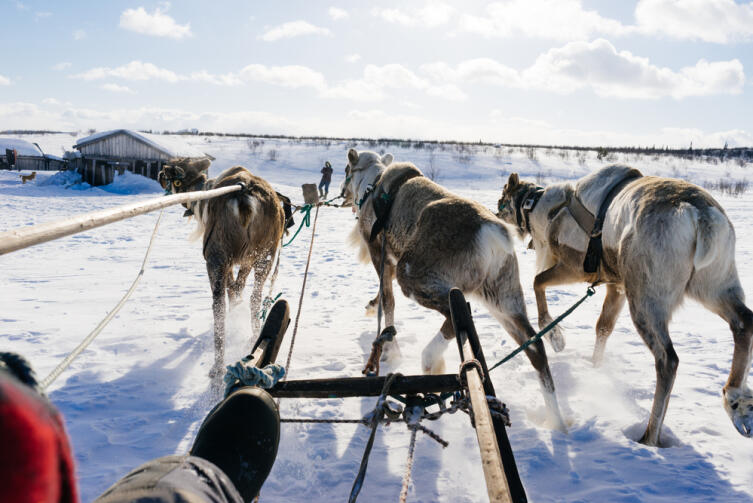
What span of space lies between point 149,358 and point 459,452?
3.06 metres

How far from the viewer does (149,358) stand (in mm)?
4203

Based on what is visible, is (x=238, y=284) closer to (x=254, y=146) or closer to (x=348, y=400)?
(x=348, y=400)

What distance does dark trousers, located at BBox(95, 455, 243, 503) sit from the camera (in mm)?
978

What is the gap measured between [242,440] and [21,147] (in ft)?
151

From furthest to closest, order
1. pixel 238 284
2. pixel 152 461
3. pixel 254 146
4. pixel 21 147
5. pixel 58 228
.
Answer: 1. pixel 254 146
2. pixel 21 147
3. pixel 238 284
4. pixel 58 228
5. pixel 152 461

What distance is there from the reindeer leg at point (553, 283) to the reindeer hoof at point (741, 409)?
1697mm

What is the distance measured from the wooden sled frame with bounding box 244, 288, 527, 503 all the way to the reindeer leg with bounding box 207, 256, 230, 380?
162cm


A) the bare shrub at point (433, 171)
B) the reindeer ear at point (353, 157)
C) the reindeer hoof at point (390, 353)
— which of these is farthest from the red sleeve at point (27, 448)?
the bare shrub at point (433, 171)

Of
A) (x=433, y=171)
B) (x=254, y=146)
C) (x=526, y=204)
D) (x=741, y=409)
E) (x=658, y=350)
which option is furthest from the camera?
(x=254, y=146)

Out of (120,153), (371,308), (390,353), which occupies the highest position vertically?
(120,153)

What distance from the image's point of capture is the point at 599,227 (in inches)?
137

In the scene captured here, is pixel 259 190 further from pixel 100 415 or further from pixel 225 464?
pixel 225 464

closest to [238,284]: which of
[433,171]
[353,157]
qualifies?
[353,157]

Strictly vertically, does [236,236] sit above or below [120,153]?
below
